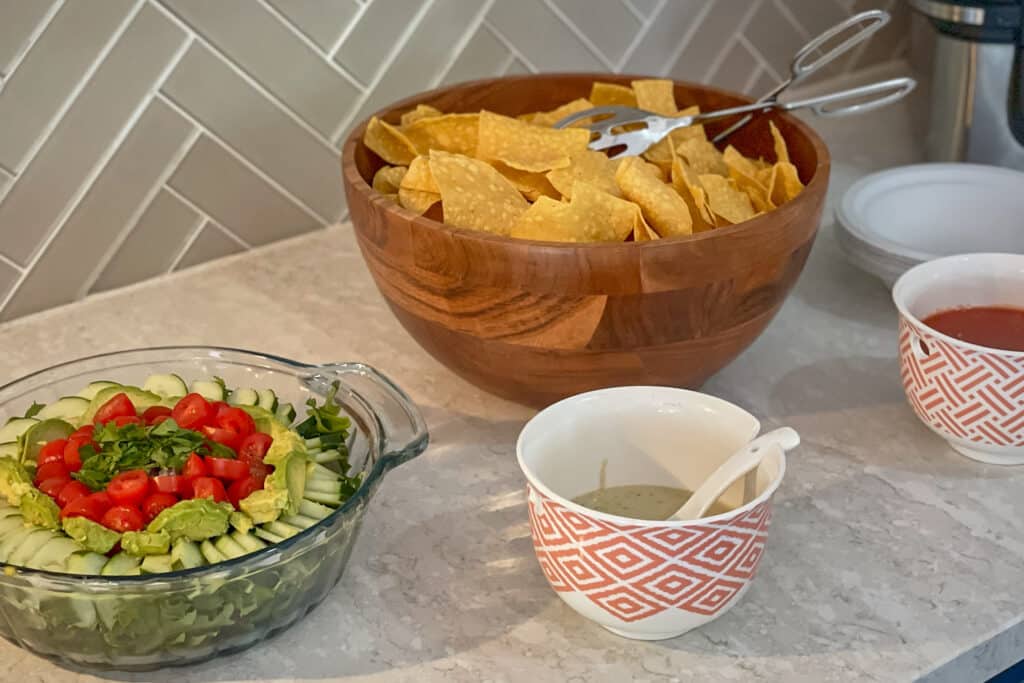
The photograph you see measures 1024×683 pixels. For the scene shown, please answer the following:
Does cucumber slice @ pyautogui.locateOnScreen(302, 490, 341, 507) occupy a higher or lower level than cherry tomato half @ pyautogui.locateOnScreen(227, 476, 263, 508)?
higher

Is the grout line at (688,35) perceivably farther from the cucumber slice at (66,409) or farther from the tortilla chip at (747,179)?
the cucumber slice at (66,409)

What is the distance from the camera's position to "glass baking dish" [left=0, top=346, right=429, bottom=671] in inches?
31.1

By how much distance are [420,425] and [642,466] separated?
171 mm

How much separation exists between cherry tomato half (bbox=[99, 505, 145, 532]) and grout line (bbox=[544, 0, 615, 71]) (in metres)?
0.97

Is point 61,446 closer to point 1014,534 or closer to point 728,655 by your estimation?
point 728,655

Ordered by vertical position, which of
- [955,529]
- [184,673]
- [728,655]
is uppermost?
[955,529]

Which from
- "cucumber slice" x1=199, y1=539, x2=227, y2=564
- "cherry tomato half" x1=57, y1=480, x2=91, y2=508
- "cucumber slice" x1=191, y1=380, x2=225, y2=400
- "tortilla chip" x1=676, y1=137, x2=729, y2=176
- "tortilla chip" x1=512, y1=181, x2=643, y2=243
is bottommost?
"cherry tomato half" x1=57, y1=480, x2=91, y2=508

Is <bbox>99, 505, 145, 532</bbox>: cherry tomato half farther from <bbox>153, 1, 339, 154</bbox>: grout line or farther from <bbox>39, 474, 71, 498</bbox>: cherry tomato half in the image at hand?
<bbox>153, 1, 339, 154</bbox>: grout line

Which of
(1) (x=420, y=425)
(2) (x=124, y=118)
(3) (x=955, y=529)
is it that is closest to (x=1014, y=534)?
(3) (x=955, y=529)

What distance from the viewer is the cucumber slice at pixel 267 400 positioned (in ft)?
3.26

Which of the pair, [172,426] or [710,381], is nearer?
[172,426]

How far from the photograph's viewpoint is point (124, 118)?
1.34 metres

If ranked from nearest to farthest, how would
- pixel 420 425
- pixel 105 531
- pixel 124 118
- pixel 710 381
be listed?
pixel 105 531 < pixel 420 425 < pixel 710 381 < pixel 124 118

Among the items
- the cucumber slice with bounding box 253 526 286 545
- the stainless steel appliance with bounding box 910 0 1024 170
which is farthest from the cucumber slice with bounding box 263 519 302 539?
the stainless steel appliance with bounding box 910 0 1024 170
